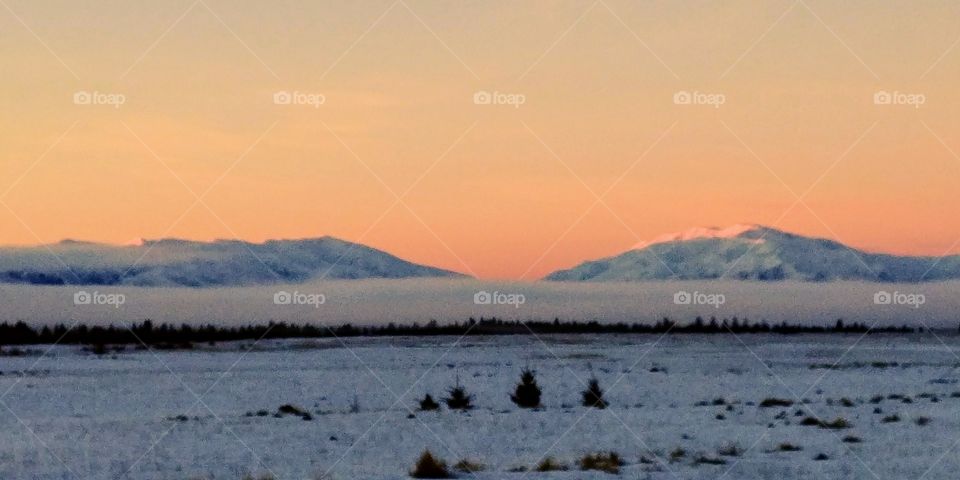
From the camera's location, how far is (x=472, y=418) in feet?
84.5

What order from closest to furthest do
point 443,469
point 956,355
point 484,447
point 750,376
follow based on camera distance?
point 443,469, point 484,447, point 750,376, point 956,355

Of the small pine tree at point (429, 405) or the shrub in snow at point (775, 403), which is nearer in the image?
the small pine tree at point (429, 405)

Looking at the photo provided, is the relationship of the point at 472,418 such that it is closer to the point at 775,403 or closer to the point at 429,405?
the point at 429,405

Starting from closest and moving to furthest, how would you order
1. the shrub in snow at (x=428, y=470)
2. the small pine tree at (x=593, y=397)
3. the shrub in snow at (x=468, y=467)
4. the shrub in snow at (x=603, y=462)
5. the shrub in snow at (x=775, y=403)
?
the shrub in snow at (x=428, y=470) → the shrub in snow at (x=603, y=462) → the shrub in snow at (x=468, y=467) → the shrub in snow at (x=775, y=403) → the small pine tree at (x=593, y=397)

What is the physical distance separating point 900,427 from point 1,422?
17405 millimetres

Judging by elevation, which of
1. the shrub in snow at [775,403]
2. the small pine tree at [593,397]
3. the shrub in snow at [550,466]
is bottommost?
the shrub in snow at [550,466]

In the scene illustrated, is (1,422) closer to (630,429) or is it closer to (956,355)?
(630,429)

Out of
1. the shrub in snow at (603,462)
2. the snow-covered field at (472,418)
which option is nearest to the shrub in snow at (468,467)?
the snow-covered field at (472,418)

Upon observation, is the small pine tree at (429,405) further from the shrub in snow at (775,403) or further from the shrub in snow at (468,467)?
the shrub in snow at (468,467)

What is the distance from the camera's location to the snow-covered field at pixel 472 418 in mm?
18953

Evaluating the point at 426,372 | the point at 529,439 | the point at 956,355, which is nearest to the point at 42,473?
the point at 529,439

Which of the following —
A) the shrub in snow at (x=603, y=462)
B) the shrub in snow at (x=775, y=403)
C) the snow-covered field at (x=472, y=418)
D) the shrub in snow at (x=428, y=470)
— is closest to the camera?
the shrub in snow at (x=428, y=470)

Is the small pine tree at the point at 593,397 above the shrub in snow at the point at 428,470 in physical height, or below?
above

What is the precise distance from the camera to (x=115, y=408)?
97.1 feet
